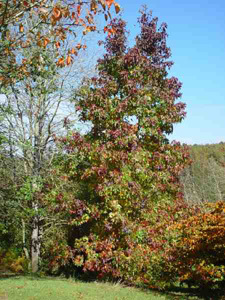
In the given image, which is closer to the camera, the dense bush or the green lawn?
the green lawn

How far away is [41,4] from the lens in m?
4.21

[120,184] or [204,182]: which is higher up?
[204,182]

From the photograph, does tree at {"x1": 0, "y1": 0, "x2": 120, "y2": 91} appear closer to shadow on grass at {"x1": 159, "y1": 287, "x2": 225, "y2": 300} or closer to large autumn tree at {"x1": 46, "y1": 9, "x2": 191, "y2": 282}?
large autumn tree at {"x1": 46, "y1": 9, "x2": 191, "y2": 282}

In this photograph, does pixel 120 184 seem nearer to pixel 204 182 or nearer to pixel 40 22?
pixel 40 22

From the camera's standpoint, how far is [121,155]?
8953mm

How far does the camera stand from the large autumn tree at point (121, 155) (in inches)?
353

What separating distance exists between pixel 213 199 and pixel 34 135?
3397 centimetres

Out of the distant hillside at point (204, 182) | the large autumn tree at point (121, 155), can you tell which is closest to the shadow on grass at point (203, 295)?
the large autumn tree at point (121, 155)

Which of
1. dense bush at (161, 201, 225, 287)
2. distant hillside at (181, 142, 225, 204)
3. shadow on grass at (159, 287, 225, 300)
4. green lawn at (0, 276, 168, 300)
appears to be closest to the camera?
green lawn at (0, 276, 168, 300)

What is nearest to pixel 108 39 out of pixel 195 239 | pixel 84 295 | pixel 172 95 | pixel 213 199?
pixel 172 95

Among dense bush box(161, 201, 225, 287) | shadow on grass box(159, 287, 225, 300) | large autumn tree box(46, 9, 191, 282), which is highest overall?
large autumn tree box(46, 9, 191, 282)

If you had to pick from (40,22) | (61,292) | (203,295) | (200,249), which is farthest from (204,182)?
(40,22)

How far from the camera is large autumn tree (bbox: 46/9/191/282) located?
8977mm

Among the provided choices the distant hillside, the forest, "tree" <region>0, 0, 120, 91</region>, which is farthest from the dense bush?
the distant hillside
